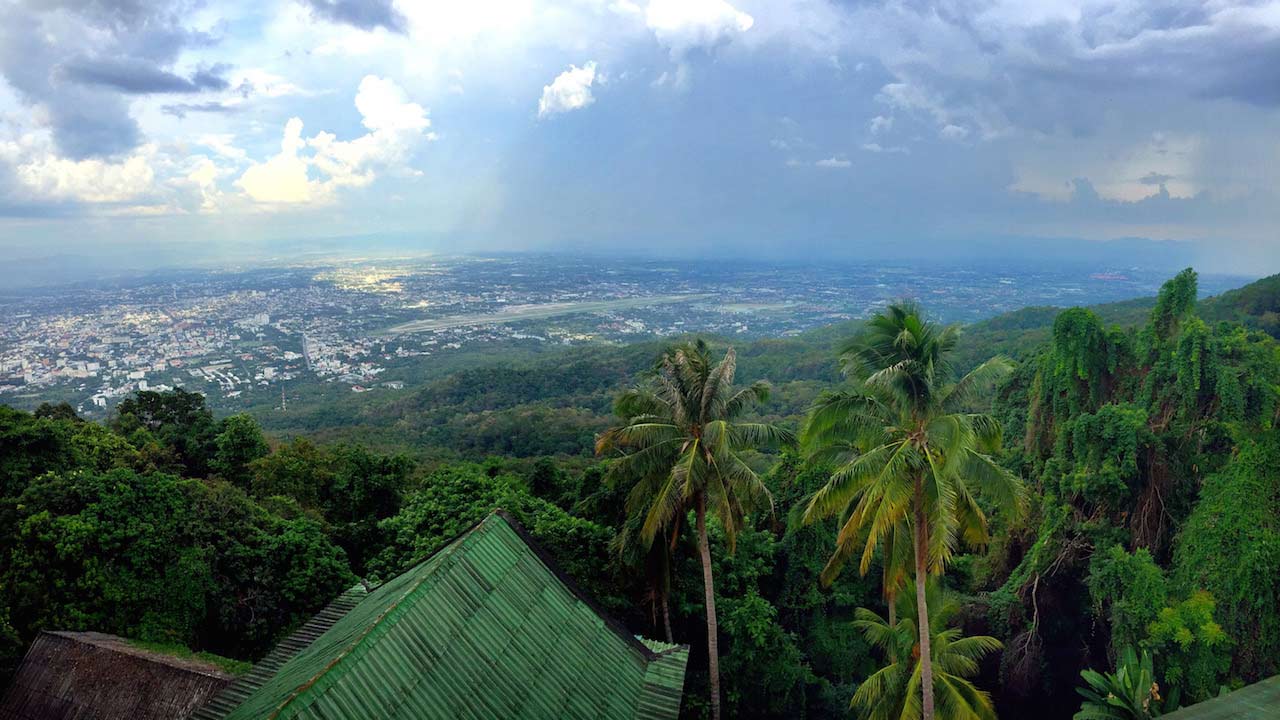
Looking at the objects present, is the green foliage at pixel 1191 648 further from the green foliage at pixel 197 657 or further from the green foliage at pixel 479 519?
the green foliage at pixel 197 657

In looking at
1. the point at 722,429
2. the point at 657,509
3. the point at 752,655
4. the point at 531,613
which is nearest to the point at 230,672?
the point at 531,613

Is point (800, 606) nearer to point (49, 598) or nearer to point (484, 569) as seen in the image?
point (484, 569)

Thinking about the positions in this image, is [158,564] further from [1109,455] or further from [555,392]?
[555,392]

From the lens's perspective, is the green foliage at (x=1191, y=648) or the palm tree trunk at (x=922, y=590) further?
the green foliage at (x=1191, y=648)

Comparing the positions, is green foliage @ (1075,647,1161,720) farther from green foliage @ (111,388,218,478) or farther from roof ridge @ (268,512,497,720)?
green foliage @ (111,388,218,478)

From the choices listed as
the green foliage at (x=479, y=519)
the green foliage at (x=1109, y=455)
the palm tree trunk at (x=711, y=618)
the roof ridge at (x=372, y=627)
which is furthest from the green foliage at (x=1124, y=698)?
the roof ridge at (x=372, y=627)

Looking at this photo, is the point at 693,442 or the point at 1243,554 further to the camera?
the point at 1243,554

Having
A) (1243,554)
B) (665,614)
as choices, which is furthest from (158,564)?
(1243,554)
